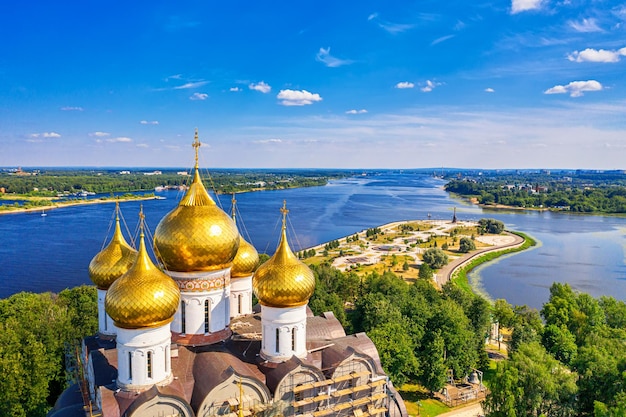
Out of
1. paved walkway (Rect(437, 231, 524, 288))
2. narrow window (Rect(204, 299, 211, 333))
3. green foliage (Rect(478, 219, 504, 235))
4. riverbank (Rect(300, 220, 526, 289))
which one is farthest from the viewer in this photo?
green foliage (Rect(478, 219, 504, 235))

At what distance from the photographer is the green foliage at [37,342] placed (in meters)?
12.0

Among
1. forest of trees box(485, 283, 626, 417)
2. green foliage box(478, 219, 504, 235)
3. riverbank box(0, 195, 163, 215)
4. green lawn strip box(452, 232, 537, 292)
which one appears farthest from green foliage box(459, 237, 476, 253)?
riverbank box(0, 195, 163, 215)

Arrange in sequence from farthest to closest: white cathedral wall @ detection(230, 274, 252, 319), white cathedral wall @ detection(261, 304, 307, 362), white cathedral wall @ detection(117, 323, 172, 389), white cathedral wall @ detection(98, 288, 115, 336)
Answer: white cathedral wall @ detection(230, 274, 252, 319) → white cathedral wall @ detection(98, 288, 115, 336) → white cathedral wall @ detection(261, 304, 307, 362) → white cathedral wall @ detection(117, 323, 172, 389)

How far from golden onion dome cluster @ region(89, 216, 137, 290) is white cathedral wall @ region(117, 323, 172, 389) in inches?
104

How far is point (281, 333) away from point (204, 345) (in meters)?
1.90

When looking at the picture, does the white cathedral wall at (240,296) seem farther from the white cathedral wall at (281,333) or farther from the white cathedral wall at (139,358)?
the white cathedral wall at (139,358)

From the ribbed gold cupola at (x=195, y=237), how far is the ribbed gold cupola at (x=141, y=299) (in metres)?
1.11

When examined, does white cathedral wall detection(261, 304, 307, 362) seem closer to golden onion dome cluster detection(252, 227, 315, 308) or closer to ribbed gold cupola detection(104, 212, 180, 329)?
golden onion dome cluster detection(252, 227, 315, 308)


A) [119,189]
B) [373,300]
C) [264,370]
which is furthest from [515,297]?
[119,189]

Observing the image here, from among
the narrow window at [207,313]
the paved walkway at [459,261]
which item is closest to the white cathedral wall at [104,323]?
the narrow window at [207,313]

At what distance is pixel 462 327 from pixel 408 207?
71579 millimetres

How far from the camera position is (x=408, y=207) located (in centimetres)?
8631

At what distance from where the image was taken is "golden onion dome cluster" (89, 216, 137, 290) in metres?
12.0

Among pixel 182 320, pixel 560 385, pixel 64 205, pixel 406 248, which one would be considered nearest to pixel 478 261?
pixel 406 248
